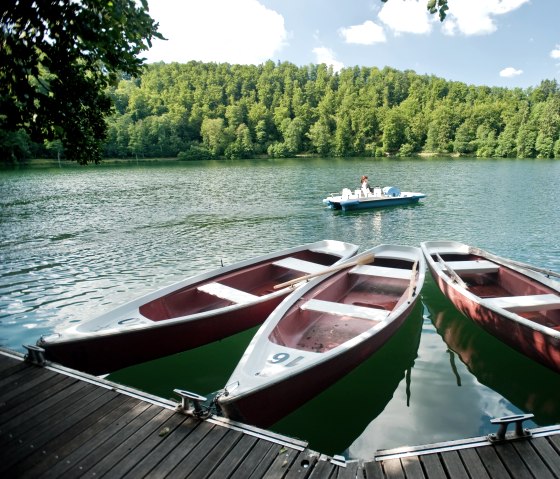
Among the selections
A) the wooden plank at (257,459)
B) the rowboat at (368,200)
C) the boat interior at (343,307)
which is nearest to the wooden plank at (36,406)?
the wooden plank at (257,459)

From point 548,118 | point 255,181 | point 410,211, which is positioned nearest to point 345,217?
point 410,211

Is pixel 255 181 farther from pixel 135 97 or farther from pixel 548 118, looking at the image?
pixel 135 97

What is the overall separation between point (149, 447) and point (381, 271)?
6.81 meters

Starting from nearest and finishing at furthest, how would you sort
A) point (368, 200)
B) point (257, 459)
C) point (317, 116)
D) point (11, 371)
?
1. point (257, 459)
2. point (11, 371)
3. point (368, 200)
4. point (317, 116)

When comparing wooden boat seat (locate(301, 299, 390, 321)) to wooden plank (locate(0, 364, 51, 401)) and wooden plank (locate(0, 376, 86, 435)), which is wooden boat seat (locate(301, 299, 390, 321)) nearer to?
wooden plank (locate(0, 376, 86, 435))

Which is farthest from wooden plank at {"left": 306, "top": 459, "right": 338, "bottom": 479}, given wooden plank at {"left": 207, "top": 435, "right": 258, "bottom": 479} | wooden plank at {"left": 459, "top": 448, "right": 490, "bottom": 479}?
wooden plank at {"left": 459, "top": 448, "right": 490, "bottom": 479}

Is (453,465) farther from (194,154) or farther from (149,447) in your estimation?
(194,154)

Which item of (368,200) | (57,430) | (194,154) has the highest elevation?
(194,154)

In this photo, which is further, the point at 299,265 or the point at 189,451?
the point at 299,265

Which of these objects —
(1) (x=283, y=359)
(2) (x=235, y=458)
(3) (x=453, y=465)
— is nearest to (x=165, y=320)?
(1) (x=283, y=359)

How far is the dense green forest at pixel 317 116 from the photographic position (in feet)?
302

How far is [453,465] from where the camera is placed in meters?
3.54

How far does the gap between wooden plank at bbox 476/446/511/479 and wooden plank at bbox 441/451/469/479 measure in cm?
22

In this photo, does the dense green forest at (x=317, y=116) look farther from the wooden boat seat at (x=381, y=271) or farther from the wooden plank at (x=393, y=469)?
the wooden plank at (x=393, y=469)
